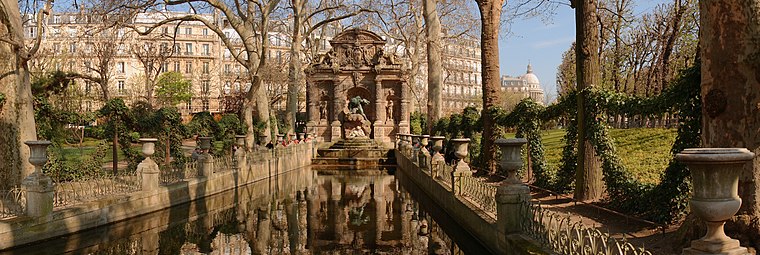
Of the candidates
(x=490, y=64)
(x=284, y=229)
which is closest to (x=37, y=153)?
(x=284, y=229)

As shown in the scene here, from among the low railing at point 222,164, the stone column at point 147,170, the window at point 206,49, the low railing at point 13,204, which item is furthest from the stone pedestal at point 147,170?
the window at point 206,49

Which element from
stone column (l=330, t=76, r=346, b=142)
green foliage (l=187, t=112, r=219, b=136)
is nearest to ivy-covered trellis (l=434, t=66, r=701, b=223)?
green foliage (l=187, t=112, r=219, b=136)

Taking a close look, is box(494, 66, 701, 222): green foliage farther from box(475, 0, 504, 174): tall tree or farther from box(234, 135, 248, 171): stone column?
box(234, 135, 248, 171): stone column

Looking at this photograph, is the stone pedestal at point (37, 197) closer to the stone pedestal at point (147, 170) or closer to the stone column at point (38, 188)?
the stone column at point (38, 188)

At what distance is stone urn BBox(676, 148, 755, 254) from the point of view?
12.2ft

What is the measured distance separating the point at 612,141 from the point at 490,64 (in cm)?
620

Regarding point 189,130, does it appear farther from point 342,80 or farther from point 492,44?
point 342,80

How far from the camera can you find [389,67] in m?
38.0

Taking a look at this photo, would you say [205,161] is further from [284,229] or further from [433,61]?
[433,61]

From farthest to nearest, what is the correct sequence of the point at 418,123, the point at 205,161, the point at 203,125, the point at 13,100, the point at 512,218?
the point at 418,123 < the point at 203,125 < the point at 205,161 < the point at 13,100 < the point at 512,218

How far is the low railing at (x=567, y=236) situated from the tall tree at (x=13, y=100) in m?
9.97

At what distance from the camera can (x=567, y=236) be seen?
6.03 m

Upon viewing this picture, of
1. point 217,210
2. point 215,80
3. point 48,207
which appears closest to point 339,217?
point 217,210

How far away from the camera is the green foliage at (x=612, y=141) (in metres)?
8.37
